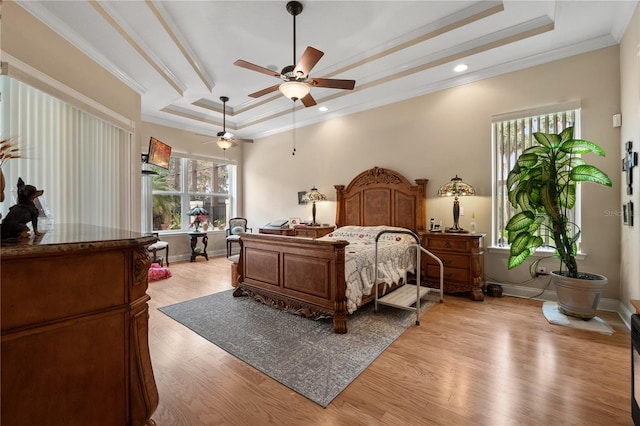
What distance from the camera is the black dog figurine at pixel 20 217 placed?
1131 mm

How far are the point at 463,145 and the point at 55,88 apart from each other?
5.07 meters

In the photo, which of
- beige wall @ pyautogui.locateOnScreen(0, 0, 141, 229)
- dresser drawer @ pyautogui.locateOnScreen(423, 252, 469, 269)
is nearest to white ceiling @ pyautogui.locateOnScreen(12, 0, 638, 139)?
beige wall @ pyautogui.locateOnScreen(0, 0, 141, 229)

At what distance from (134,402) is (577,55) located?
17.7 feet

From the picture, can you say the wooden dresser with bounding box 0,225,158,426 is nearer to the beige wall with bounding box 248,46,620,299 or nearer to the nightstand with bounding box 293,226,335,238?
the nightstand with bounding box 293,226,335,238

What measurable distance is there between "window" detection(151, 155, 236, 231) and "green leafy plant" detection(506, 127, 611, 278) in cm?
620

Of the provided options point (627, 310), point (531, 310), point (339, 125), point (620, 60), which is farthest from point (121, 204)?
point (620, 60)

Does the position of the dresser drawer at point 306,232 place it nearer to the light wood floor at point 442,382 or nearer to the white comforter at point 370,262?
the white comforter at point 370,262

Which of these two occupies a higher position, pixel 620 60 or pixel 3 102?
pixel 620 60

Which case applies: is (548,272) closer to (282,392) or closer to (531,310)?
(531,310)

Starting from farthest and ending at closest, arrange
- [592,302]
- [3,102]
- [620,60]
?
[620,60], [592,302], [3,102]

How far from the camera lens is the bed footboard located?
2.73 meters

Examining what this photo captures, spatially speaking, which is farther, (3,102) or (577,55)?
(577,55)

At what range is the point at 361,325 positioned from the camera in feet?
9.37

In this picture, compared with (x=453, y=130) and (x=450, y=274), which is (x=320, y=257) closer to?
(x=450, y=274)
